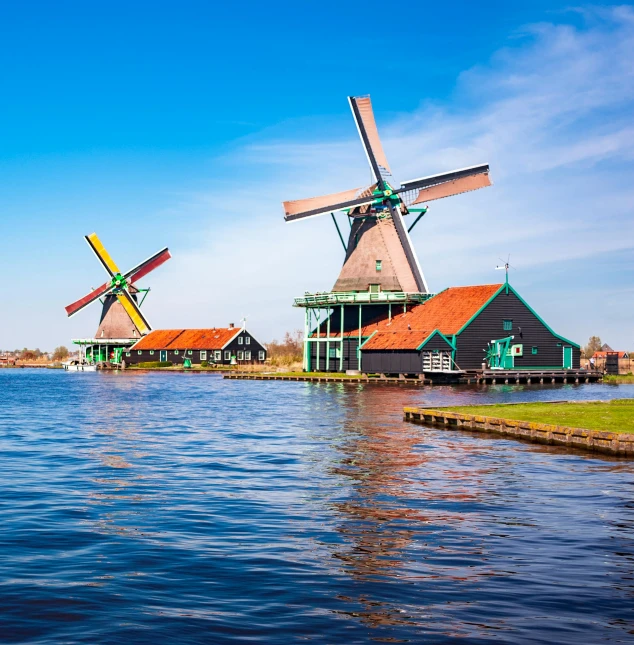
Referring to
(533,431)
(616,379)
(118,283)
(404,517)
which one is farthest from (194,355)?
(404,517)

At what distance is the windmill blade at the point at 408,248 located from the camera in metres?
71.0

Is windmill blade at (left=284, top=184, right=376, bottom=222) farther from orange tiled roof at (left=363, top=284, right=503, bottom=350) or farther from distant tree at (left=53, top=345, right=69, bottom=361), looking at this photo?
distant tree at (left=53, top=345, right=69, bottom=361)

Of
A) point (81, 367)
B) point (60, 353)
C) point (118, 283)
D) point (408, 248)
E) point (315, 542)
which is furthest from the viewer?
point (60, 353)

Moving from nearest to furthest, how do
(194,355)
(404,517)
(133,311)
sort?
(404,517), (133,311), (194,355)

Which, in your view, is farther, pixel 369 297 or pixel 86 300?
pixel 86 300

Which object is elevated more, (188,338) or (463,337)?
(188,338)

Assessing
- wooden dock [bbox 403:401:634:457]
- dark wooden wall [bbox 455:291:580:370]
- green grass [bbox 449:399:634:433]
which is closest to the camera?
wooden dock [bbox 403:401:634:457]

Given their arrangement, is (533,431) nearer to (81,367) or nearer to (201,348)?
(201,348)

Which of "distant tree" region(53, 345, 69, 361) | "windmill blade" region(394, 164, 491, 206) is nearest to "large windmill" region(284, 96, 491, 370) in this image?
"windmill blade" region(394, 164, 491, 206)

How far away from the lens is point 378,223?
72062 mm

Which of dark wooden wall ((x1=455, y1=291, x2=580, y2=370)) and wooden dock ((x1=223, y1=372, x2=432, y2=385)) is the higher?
dark wooden wall ((x1=455, y1=291, x2=580, y2=370))

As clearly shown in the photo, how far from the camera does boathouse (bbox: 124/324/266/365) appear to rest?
110188mm

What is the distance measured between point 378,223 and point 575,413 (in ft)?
147

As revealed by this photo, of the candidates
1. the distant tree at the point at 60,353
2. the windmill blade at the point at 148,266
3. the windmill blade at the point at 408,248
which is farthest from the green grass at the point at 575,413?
the distant tree at the point at 60,353
